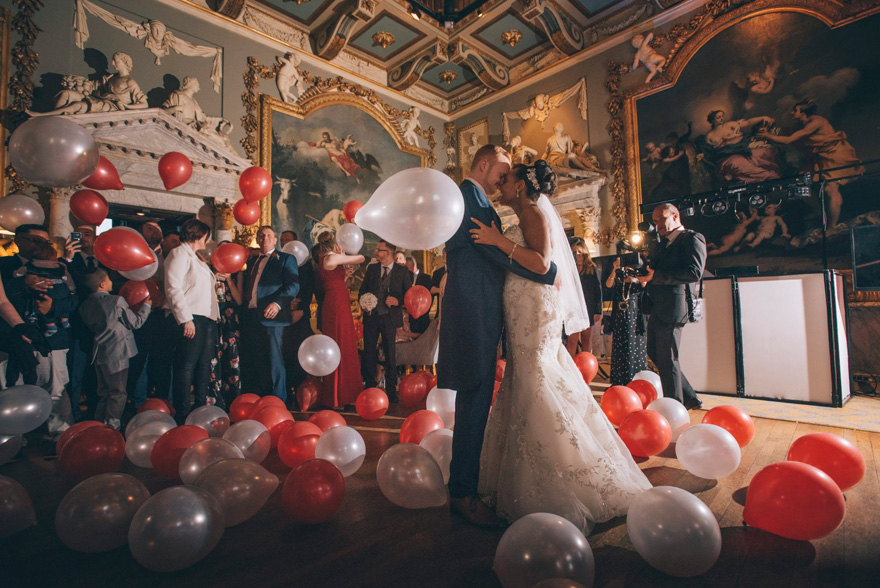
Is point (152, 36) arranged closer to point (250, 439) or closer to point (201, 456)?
point (250, 439)

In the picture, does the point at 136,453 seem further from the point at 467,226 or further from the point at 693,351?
the point at 693,351

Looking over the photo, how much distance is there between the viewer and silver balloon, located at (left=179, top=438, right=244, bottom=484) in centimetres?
183

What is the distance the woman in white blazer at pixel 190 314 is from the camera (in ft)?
10.2

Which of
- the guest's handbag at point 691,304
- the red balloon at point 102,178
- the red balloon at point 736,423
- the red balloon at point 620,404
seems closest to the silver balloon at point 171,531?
the red balloon at point 620,404

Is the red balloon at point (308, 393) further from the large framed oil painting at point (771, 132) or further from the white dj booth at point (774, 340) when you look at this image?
the large framed oil painting at point (771, 132)

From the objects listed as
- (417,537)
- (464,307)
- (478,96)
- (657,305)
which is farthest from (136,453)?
(478,96)

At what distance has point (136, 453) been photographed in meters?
2.24

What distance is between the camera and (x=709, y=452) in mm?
1939

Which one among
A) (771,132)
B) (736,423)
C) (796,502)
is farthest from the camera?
(771,132)

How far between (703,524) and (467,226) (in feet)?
4.18

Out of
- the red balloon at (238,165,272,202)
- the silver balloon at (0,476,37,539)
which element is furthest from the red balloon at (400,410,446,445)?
the red balloon at (238,165,272,202)

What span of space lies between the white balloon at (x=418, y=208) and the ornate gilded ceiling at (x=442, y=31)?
22.2 ft

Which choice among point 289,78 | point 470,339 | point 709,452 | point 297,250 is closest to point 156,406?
point 297,250

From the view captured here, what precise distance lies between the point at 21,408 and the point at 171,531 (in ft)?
5.51
